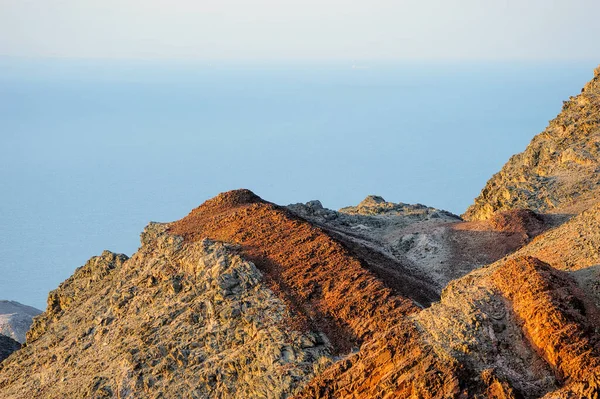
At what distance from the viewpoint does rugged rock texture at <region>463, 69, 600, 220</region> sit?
139ft

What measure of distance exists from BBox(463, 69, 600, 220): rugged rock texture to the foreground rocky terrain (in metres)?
0.53

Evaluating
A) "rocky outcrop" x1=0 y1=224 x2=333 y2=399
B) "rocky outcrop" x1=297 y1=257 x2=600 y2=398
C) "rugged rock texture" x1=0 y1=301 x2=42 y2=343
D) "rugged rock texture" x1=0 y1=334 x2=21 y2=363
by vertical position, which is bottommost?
"rocky outcrop" x1=297 y1=257 x2=600 y2=398

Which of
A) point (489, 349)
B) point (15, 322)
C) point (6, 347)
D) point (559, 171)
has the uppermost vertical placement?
point (15, 322)

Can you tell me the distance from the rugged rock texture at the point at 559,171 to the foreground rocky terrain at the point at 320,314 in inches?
20.9

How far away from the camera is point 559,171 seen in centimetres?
4519

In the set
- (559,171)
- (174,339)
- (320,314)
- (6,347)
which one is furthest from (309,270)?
(559,171)

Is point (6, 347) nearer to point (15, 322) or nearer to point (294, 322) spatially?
point (15, 322)

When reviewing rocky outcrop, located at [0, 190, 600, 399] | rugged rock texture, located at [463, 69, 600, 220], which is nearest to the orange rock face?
rocky outcrop, located at [0, 190, 600, 399]

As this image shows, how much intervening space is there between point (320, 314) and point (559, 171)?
26358mm

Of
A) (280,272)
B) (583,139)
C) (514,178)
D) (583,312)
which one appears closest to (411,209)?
(514,178)

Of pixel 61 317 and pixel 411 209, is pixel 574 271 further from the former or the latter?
pixel 411 209

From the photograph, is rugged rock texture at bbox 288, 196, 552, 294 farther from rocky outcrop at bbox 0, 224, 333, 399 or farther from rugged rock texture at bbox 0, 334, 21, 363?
rugged rock texture at bbox 0, 334, 21, 363

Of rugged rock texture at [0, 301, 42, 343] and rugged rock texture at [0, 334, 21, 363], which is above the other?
rugged rock texture at [0, 301, 42, 343]

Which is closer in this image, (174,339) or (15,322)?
(174,339)
